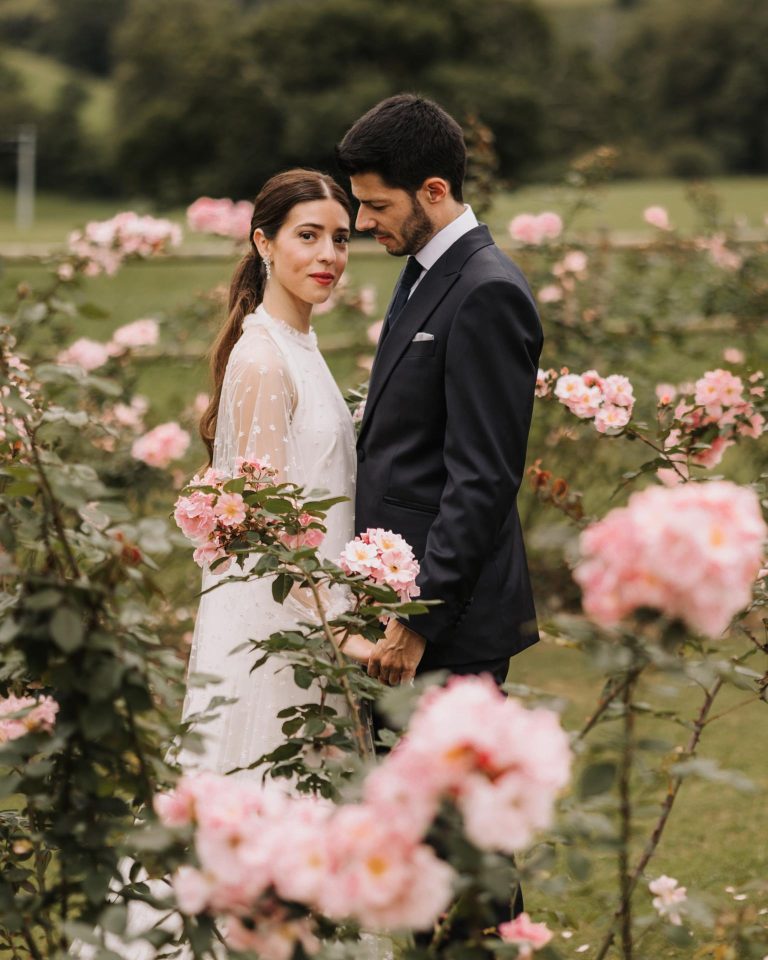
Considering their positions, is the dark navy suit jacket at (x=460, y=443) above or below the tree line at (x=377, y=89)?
below

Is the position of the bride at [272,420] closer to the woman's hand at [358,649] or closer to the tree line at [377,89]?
the woman's hand at [358,649]

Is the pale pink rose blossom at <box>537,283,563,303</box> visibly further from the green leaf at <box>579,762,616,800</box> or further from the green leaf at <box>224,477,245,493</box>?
the green leaf at <box>579,762,616,800</box>

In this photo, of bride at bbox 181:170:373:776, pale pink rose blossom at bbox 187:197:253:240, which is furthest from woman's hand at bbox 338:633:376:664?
pale pink rose blossom at bbox 187:197:253:240

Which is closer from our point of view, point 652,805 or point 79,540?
point 652,805

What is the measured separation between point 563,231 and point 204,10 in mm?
54974

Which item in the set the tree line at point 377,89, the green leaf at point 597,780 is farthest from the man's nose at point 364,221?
the tree line at point 377,89

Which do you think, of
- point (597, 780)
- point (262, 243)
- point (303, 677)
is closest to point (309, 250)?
point (262, 243)

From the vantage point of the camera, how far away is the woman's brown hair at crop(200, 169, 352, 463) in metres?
3.07

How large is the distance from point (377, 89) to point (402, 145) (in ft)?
144

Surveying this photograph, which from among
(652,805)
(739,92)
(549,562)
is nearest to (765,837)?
(549,562)

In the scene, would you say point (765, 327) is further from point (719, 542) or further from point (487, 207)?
point (719, 542)

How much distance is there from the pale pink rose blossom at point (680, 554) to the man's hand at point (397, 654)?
1278 millimetres

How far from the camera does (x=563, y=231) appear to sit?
20.0ft

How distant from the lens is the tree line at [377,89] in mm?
43344
